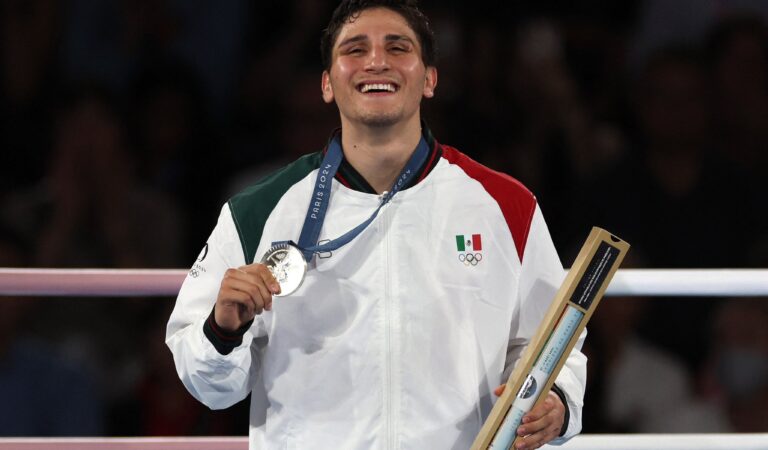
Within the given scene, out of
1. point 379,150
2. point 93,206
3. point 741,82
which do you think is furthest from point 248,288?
point 741,82

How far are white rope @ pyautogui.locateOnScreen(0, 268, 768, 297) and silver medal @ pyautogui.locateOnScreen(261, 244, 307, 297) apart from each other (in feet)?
1.35

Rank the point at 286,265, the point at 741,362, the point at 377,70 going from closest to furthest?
1. the point at 286,265
2. the point at 377,70
3. the point at 741,362

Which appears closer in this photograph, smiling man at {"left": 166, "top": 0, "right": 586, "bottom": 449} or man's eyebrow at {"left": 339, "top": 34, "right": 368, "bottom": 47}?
smiling man at {"left": 166, "top": 0, "right": 586, "bottom": 449}

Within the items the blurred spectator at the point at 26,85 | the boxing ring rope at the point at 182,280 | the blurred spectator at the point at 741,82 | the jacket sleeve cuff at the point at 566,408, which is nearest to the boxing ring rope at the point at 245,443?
the boxing ring rope at the point at 182,280

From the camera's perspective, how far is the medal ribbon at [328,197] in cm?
211

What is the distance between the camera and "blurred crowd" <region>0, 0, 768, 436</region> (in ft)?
12.6

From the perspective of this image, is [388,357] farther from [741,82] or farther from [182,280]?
[741,82]

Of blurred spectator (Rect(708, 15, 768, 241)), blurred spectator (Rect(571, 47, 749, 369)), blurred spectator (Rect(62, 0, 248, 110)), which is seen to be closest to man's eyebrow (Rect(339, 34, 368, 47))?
blurred spectator (Rect(571, 47, 749, 369))

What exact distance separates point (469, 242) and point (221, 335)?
0.51 meters

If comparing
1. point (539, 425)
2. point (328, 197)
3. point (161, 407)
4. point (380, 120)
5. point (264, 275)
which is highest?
point (380, 120)

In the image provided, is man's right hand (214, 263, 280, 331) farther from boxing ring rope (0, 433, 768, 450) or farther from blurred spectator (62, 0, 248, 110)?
blurred spectator (62, 0, 248, 110)

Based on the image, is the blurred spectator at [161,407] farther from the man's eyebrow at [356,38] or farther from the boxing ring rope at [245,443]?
the man's eyebrow at [356,38]

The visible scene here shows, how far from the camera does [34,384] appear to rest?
11.9ft

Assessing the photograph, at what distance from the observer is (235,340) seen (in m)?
2.00
